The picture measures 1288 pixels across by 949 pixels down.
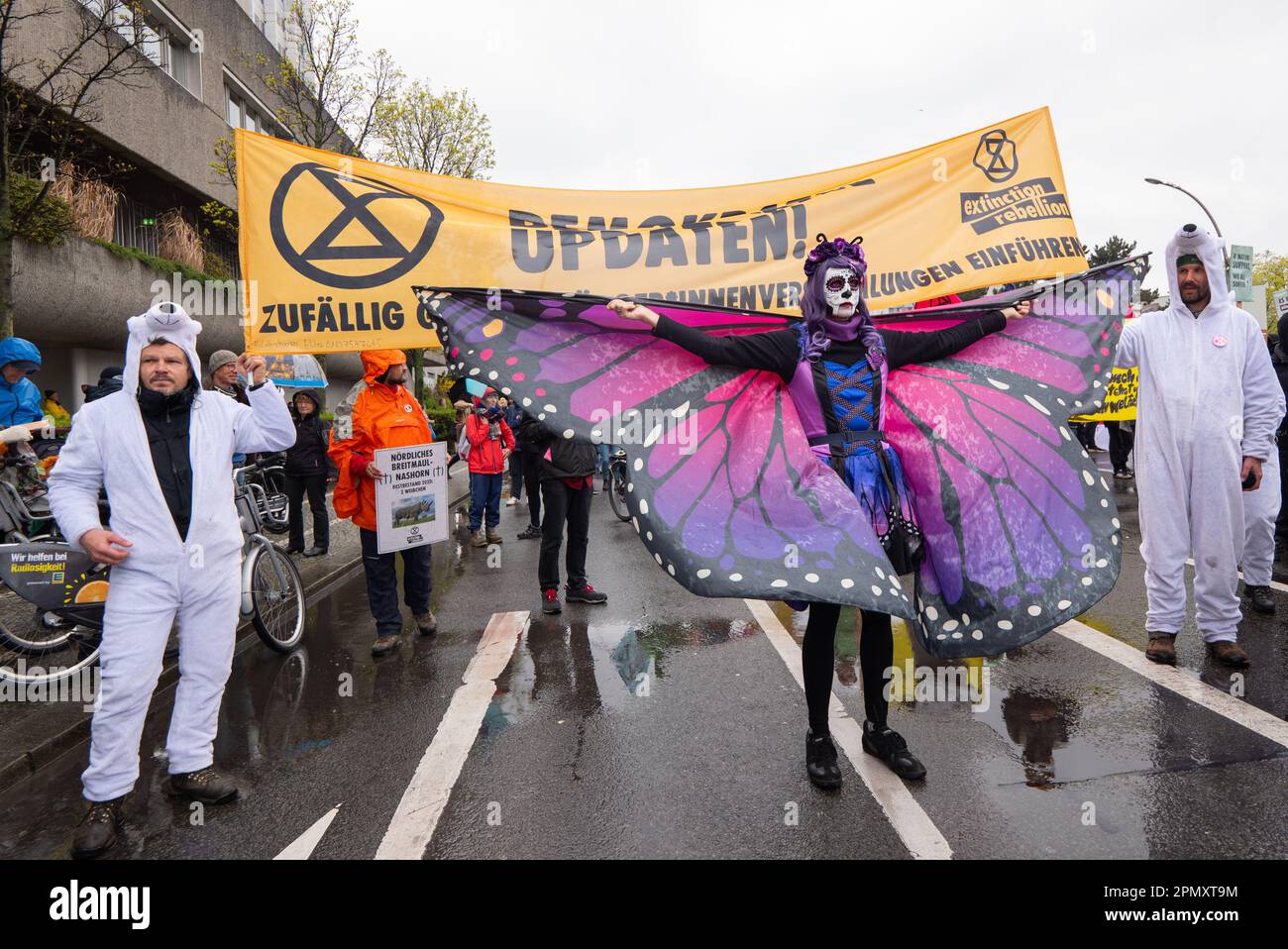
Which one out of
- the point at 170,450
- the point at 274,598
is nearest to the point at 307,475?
the point at 274,598

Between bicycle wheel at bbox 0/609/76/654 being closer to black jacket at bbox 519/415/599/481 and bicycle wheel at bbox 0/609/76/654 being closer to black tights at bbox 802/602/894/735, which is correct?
black jacket at bbox 519/415/599/481

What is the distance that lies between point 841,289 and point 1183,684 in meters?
2.96

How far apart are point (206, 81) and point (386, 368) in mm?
17716

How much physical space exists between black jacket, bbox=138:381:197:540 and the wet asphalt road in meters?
1.28

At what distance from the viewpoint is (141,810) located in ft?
10.7

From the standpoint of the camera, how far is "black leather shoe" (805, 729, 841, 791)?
3.11 m

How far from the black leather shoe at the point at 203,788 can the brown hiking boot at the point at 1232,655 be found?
202 inches

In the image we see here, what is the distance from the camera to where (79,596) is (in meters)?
4.04

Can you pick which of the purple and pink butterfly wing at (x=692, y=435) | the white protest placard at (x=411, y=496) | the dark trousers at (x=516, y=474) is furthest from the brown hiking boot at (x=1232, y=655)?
the dark trousers at (x=516, y=474)

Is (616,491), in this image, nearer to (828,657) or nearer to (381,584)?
(381,584)

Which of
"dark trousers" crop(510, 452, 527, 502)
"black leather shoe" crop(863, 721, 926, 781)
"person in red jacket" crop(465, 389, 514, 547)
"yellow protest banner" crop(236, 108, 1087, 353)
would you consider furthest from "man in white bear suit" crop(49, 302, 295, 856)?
"dark trousers" crop(510, 452, 527, 502)
